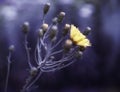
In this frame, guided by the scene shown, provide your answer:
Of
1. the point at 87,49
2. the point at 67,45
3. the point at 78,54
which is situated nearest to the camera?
the point at 67,45

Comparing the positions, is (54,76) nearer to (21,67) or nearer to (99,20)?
(21,67)

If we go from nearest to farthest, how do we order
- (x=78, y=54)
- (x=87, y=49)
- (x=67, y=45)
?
1. (x=67, y=45)
2. (x=78, y=54)
3. (x=87, y=49)

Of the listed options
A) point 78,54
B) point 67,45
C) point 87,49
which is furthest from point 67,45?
point 87,49

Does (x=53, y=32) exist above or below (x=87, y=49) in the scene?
above

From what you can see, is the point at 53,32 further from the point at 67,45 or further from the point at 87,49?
the point at 87,49

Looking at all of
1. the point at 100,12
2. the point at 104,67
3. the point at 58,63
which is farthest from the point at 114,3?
the point at 58,63

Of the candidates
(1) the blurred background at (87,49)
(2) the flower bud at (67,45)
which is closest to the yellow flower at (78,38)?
(2) the flower bud at (67,45)

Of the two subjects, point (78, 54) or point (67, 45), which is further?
point (78, 54)

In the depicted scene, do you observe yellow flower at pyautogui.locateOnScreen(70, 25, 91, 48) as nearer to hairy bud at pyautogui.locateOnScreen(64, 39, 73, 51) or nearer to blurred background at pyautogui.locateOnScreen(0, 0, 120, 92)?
hairy bud at pyautogui.locateOnScreen(64, 39, 73, 51)

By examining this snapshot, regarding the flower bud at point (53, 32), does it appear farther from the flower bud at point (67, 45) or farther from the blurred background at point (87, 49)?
the blurred background at point (87, 49)
